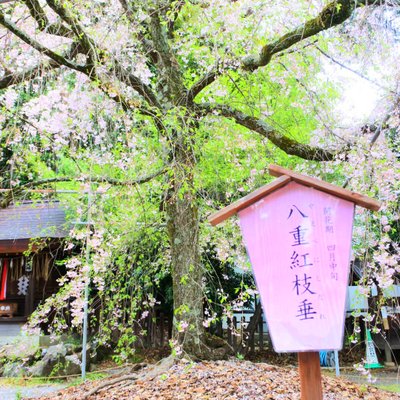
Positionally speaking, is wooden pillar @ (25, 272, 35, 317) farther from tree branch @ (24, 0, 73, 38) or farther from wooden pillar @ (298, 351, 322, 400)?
wooden pillar @ (298, 351, 322, 400)

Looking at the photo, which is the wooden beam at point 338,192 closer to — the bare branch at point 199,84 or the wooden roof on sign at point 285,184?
the wooden roof on sign at point 285,184

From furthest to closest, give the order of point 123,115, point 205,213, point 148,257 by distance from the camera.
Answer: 1. point 148,257
2. point 205,213
3. point 123,115

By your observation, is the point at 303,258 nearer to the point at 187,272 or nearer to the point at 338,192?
the point at 338,192

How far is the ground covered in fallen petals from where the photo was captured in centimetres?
489

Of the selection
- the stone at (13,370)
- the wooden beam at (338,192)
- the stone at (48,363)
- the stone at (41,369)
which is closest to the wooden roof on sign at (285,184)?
the wooden beam at (338,192)

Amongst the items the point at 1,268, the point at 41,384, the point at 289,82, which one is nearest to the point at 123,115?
the point at 289,82

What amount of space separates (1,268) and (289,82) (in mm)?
8273

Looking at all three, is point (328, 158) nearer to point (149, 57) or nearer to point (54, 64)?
point (149, 57)

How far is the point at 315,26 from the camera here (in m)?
4.99

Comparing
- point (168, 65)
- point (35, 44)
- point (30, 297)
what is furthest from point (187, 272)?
point (30, 297)

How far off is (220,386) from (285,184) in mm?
3108

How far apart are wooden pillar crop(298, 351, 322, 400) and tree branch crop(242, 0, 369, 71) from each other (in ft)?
10.9

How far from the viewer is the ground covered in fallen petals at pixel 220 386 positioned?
16.1ft

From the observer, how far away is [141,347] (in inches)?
416
